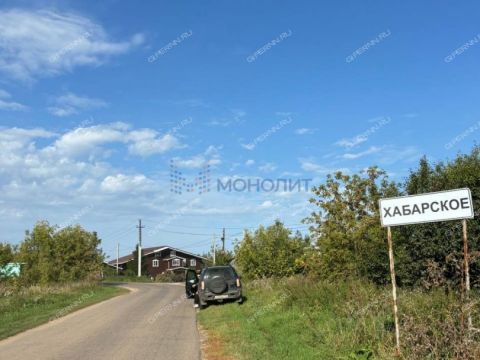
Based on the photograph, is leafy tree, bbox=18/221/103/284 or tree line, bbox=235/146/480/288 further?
leafy tree, bbox=18/221/103/284

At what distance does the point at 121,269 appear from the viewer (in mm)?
108875

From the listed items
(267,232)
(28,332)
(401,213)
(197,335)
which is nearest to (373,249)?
(197,335)

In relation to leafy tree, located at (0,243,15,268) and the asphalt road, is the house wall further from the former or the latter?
the asphalt road

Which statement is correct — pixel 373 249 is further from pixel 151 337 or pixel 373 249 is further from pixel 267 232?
pixel 267 232

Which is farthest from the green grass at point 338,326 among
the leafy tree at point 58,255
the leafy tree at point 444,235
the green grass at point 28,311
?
the leafy tree at point 58,255

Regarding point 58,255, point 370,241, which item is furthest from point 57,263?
point 370,241

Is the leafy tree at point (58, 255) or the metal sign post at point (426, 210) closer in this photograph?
the metal sign post at point (426, 210)

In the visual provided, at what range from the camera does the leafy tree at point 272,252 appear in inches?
1170

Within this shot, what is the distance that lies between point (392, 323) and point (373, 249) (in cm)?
858

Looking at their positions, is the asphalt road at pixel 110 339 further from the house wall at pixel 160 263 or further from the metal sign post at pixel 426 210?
the house wall at pixel 160 263

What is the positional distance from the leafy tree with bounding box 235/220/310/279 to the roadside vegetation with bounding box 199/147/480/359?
6049 mm

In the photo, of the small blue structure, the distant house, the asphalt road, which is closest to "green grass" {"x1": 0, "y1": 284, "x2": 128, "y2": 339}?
the asphalt road

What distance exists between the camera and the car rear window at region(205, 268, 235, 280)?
70.9 feet

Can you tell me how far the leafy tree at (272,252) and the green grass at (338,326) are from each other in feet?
47.5
